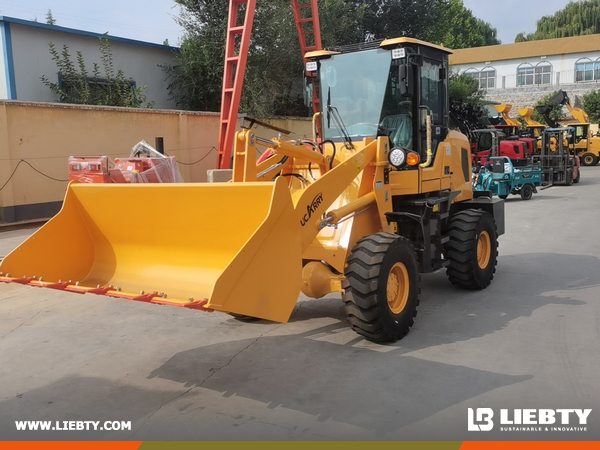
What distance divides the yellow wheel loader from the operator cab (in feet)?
0.04

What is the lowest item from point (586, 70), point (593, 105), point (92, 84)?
point (593, 105)

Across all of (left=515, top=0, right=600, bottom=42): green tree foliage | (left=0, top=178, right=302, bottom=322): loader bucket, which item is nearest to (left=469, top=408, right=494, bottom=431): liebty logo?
(left=0, top=178, right=302, bottom=322): loader bucket

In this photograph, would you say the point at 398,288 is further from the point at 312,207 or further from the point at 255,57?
the point at 255,57

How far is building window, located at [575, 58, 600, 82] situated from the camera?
152 feet

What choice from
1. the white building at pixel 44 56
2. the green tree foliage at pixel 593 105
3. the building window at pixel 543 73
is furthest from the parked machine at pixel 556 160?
the building window at pixel 543 73

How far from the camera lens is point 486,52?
50500 mm

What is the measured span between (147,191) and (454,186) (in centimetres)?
385

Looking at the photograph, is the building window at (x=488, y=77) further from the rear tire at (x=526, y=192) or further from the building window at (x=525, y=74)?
the rear tire at (x=526, y=192)

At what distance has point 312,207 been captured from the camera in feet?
15.9

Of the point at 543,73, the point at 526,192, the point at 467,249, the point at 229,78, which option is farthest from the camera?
the point at 543,73

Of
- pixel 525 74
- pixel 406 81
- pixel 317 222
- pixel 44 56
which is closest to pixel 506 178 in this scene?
pixel 406 81

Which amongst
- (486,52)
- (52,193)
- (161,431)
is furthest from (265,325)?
→ (486,52)

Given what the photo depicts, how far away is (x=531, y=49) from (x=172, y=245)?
5025cm

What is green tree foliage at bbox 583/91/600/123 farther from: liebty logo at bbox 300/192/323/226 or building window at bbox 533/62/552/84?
liebty logo at bbox 300/192/323/226
